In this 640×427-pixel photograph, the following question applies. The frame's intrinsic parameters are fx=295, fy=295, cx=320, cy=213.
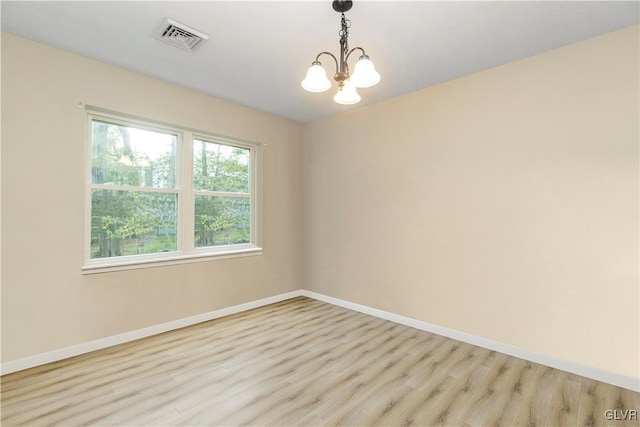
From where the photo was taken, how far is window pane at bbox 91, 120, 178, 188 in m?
2.83

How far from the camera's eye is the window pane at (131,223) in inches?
111

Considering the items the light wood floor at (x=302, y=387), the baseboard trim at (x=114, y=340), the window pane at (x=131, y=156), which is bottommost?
the light wood floor at (x=302, y=387)

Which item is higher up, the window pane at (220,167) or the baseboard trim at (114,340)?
the window pane at (220,167)

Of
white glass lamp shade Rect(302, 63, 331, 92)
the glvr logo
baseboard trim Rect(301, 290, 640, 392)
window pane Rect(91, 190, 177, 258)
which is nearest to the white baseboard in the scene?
baseboard trim Rect(301, 290, 640, 392)

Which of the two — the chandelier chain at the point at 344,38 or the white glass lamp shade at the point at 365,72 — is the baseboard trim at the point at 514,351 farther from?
the chandelier chain at the point at 344,38

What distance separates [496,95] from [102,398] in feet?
13.0

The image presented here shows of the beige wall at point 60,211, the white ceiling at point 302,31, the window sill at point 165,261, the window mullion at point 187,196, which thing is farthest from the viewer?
the window mullion at point 187,196

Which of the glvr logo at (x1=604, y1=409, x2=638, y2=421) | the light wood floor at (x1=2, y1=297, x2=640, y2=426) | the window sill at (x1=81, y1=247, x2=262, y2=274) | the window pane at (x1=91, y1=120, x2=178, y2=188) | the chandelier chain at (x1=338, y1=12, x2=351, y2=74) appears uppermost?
the chandelier chain at (x1=338, y1=12, x2=351, y2=74)

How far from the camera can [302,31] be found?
7.38ft

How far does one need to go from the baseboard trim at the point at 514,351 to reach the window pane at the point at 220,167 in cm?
220

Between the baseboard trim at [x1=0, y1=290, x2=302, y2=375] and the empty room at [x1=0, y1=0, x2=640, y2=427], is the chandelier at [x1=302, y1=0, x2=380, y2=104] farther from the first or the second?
the baseboard trim at [x1=0, y1=290, x2=302, y2=375]

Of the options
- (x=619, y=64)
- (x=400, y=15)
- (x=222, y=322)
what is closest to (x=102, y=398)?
(x=222, y=322)

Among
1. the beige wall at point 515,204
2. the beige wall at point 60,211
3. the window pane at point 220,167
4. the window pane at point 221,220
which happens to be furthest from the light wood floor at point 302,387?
the window pane at point 220,167

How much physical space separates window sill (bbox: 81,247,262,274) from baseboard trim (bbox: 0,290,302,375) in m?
0.62
